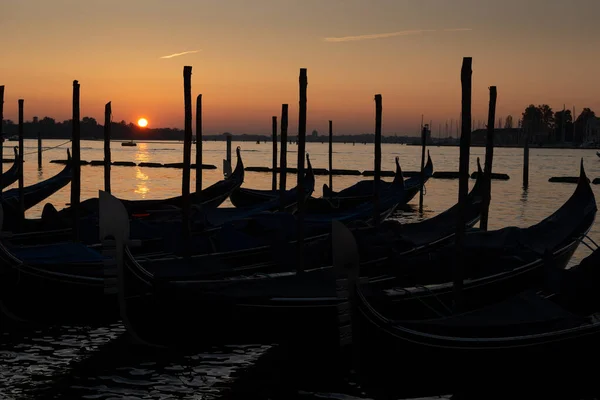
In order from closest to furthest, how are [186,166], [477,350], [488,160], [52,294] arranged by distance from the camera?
[477,350], [52,294], [186,166], [488,160]

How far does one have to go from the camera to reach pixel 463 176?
9.02m

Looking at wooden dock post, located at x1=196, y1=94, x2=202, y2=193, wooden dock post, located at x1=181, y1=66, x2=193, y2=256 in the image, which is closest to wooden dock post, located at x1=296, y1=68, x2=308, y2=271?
wooden dock post, located at x1=181, y1=66, x2=193, y2=256

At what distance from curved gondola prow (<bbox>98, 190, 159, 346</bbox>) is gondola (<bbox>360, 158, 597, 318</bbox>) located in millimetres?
2889

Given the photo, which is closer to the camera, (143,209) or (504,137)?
(143,209)

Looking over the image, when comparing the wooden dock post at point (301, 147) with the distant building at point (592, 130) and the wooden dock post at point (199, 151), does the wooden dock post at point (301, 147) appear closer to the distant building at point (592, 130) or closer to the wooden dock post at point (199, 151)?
the wooden dock post at point (199, 151)

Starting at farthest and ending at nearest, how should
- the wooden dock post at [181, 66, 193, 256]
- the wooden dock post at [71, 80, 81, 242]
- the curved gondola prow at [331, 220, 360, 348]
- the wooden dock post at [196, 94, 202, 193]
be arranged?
the wooden dock post at [196, 94, 202, 193] < the wooden dock post at [71, 80, 81, 242] < the wooden dock post at [181, 66, 193, 256] < the curved gondola prow at [331, 220, 360, 348]

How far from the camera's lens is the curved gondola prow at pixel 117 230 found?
28.5 feet

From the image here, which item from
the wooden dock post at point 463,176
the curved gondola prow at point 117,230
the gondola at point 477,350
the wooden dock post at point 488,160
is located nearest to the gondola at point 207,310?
the curved gondola prow at point 117,230

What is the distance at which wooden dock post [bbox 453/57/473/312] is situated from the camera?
885 centimetres

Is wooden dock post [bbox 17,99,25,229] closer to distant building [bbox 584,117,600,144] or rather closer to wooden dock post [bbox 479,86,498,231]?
wooden dock post [bbox 479,86,498,231]

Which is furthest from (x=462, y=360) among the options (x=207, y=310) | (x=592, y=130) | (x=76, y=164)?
(x=592, y=130)

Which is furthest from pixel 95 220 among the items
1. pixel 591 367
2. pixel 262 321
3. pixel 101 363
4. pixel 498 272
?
pixel 591 367

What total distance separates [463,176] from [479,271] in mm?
1943

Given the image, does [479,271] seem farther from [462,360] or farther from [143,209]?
[143,209]
